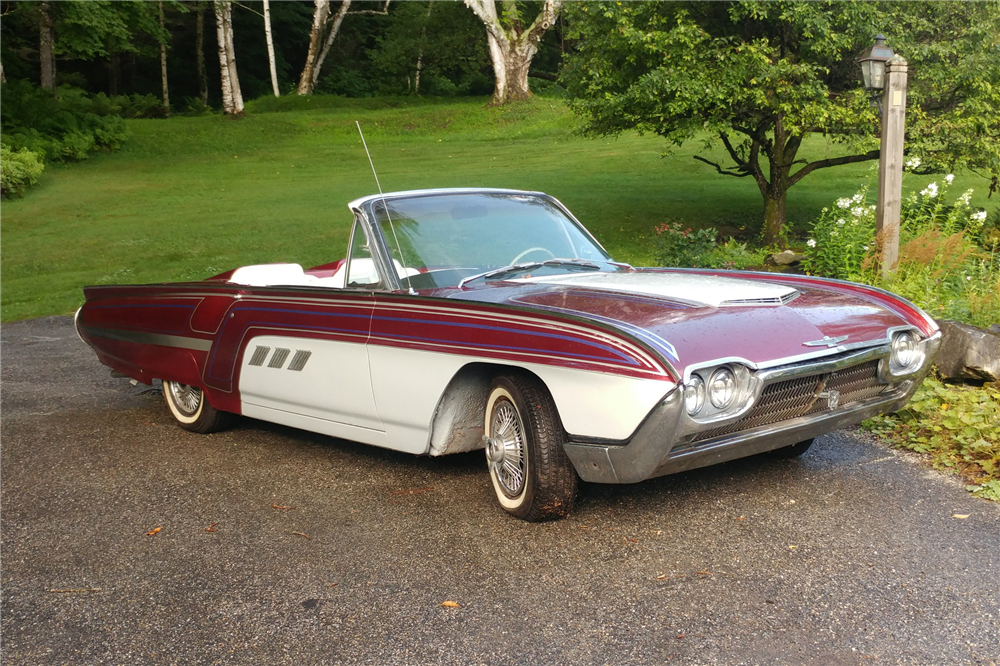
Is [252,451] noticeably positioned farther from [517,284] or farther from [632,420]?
[632,420]

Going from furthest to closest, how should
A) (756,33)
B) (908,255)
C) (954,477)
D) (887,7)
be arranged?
(756,33) → (887,7) → (908,255) → (954,477)

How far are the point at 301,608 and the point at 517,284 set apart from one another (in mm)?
1949

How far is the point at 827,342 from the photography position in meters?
3.86

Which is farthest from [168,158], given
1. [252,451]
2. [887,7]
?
[252,451]

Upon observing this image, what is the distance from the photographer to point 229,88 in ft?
111

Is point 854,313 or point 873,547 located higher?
point 854,313

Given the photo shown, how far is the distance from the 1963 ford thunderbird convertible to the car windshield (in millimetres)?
11

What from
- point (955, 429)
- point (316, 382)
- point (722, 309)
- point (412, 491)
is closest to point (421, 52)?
point (316, 382)

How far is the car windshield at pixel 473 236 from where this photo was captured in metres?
4.81

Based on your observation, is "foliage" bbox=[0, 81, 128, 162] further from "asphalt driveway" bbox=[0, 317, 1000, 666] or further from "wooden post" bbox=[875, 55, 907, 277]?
"asphalt driveway" bbox=[0, 317, 1000, 666]

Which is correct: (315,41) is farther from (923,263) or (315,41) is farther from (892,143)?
(923,263)

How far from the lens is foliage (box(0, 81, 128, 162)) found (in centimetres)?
2567

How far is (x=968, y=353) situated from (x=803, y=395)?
2.33 metres

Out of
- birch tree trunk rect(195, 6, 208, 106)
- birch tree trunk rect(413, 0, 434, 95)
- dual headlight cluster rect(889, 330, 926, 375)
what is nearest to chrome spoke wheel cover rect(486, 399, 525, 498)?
dual headlight cluster rect(889, 330, 926, 375)
